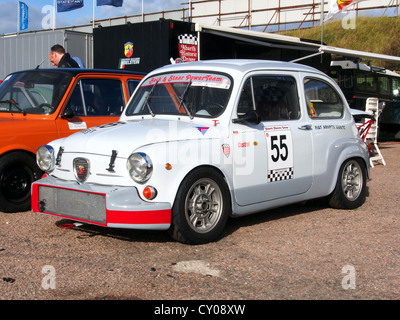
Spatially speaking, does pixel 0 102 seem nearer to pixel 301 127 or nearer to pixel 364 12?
pixel 301 127

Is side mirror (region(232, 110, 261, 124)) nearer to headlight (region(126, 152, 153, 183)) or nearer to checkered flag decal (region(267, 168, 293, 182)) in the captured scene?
checkered flag decal (region(267, 168, 293, 182))

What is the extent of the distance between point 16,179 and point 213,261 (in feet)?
9.50

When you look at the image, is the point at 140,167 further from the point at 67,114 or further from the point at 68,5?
the point at 68,5

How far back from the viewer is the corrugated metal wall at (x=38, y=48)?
1465cm

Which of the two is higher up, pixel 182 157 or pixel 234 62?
pixel 234 62

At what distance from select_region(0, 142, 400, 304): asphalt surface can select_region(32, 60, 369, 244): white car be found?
29 cm

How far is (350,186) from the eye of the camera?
6777mm

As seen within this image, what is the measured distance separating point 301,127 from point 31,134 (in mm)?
3132

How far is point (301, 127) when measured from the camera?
596 centimetres

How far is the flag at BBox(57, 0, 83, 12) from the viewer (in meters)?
22.4

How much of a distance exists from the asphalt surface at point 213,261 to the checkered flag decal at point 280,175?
545 millimetres

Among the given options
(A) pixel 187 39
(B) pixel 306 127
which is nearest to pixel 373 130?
(A) pixel 187 39

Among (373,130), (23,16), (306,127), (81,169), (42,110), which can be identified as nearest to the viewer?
(81,169)
